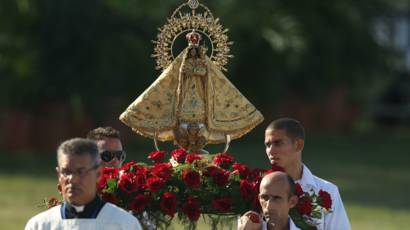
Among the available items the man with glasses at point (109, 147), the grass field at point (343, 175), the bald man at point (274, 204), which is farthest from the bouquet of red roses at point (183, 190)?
the grass field at point (343, 175)

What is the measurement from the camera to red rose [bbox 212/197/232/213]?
24.0ft

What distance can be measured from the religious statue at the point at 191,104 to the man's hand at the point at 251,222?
1314 mm

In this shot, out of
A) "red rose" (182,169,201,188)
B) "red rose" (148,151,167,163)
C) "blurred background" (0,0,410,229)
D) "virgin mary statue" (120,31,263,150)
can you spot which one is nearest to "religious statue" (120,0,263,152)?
"virgin mary statue" (120,31,263,150)

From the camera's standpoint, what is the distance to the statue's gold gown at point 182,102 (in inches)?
327

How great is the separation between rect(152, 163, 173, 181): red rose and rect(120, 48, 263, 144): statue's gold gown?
0.75 meters

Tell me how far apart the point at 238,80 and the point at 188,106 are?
83.8 feet

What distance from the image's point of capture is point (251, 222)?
22.9ft

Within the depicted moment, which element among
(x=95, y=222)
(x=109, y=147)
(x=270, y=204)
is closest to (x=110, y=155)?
(x=109, y=147)

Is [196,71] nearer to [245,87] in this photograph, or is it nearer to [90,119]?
[90,119]

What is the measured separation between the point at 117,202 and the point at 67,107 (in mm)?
22965

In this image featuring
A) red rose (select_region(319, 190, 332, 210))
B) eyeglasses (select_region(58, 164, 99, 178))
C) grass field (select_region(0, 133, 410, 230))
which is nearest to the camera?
eyeglasses (select_region(58, 164, 99, 178))

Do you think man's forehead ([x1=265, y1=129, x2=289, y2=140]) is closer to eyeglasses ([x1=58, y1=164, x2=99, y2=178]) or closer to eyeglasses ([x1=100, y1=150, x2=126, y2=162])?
eyeglasses ([x1=100, y1=150, x2=126, y2=162])

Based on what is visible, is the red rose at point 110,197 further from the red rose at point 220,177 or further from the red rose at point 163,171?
the red rose at point 220,177

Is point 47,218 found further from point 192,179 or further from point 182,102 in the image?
point 182,102
